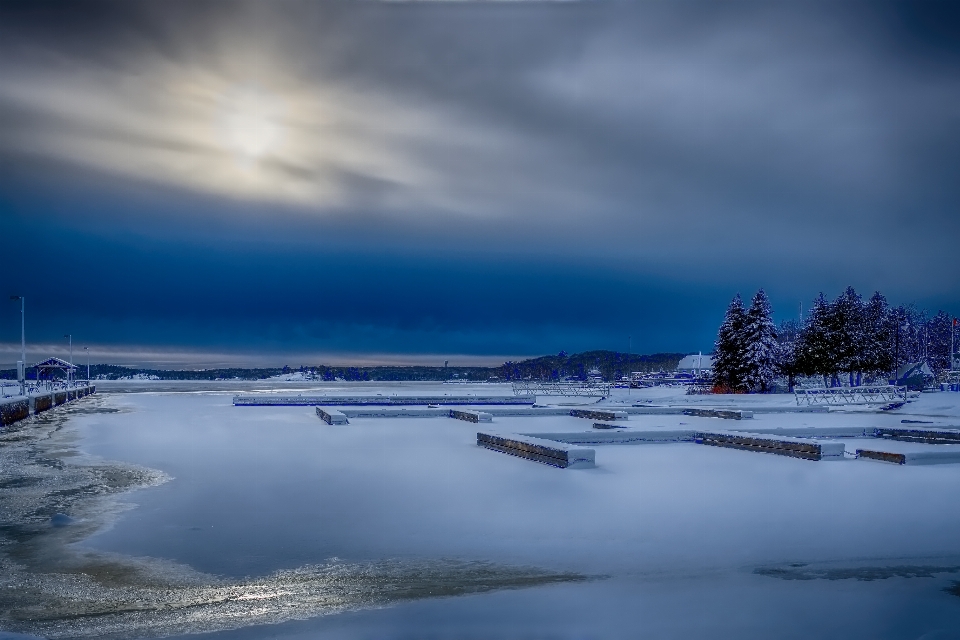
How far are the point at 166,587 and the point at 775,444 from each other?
12835 mm

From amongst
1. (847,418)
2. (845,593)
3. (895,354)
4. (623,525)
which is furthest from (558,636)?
(895,354)

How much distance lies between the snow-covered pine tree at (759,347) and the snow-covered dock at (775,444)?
3389 centimetres

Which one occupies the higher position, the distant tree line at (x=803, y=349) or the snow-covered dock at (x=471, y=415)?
the distant tree line at (x=803, y=349)

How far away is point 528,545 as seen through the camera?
7.56m

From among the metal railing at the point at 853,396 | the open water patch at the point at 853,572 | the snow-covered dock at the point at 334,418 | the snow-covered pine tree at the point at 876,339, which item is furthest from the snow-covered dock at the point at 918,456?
the snow-covered pine tree at the point at 876,339

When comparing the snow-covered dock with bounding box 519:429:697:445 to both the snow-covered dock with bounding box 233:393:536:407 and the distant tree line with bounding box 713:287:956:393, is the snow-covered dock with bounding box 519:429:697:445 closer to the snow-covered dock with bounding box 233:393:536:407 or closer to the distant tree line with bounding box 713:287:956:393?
the snow-covered dock with bounding box 233:393:536:407

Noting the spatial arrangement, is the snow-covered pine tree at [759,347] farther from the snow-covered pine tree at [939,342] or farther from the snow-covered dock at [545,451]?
the snow-covered pine tree at [939,342]

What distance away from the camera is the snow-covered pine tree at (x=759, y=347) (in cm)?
4972

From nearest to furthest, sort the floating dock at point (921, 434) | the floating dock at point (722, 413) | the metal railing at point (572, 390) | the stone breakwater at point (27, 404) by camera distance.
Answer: the floating dock at point (921, 434)
the stone breakwater at point (27, 404)
the floating dock at point (722, 413)
the metal railing at point (572, 390)

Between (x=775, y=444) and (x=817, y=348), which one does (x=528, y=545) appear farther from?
(x=817, y=348)

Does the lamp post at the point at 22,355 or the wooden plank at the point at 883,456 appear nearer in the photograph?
the wooden plank at the point at 883,456

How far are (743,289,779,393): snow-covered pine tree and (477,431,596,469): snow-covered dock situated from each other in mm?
37664

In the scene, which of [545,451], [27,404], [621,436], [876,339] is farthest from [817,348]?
[27,404]

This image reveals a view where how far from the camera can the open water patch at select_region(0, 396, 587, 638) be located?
5387 millimetres
